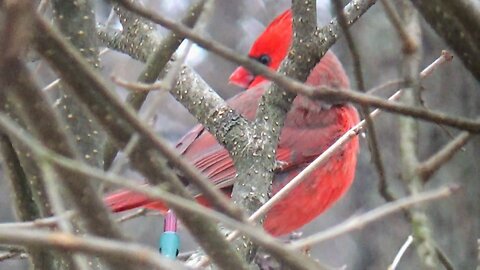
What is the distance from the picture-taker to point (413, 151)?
1.24 m

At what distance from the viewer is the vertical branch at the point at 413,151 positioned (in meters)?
1.16

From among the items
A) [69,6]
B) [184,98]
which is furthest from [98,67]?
[184,98]

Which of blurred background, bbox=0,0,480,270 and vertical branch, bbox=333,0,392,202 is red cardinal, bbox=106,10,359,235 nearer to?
blurred background, bbox=0,0,480,270

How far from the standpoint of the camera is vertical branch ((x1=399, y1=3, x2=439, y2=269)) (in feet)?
3.82

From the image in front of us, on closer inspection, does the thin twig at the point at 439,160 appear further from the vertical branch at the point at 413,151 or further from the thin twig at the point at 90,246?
the thin twig at the point at 90,246

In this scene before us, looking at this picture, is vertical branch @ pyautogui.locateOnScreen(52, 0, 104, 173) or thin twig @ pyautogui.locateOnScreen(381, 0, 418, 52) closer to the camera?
thin twig @ pyautogui.locateOnScreen(381, 0, 418, 52)

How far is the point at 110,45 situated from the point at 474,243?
2.11 metres

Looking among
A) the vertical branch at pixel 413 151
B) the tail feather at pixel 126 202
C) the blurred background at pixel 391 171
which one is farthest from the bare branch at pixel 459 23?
the blurred background at pixel 391 171

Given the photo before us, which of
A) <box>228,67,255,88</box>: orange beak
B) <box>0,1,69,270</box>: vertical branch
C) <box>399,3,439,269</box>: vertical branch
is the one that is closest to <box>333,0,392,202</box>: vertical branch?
<box>399,3,439,269</box>: vertical branch

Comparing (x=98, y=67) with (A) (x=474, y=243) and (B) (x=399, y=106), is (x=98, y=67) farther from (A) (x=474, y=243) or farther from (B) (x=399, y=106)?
(A) (x=474, y=243)

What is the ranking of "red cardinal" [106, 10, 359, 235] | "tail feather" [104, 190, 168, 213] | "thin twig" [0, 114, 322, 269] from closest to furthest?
"thin twig" [0, 114, 322, 269] < "tail feather" [104, 190, 168, 213] < "red cardinal" [106, 10, 359, 235]

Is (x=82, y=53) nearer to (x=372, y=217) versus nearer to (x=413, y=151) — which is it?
(x=413, y=151)

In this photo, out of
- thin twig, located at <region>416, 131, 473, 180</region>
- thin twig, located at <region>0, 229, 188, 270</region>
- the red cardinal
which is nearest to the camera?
thin twig, located at <region>0, 229, 188, 270</region>

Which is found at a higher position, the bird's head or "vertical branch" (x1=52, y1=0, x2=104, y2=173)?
the bird's head
